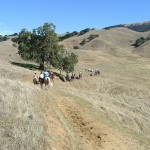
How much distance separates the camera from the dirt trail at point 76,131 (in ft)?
58.4

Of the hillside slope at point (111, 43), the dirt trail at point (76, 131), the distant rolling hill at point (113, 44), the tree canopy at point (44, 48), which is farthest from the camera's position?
the hillside slope at point (111, 43)

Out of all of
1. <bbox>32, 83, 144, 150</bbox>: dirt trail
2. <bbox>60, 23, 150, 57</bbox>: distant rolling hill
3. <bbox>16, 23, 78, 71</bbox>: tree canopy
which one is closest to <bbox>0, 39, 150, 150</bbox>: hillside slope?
<bbox>32, 83, 144, 150</bbox>: dirt trail

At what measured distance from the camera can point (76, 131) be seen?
20.5 meters

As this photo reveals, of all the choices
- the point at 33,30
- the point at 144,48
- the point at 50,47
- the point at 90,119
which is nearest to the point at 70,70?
the point at 50,47

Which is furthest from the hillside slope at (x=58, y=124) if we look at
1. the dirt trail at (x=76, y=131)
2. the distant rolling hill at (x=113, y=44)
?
the distant rolling hill at (x=113, y=44)

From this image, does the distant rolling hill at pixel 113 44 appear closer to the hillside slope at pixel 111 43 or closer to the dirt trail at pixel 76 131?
the hillside slope at pixel 111 43

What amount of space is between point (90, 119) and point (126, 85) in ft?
119

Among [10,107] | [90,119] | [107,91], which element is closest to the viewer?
[10,107]

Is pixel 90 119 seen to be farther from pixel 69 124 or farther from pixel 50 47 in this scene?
pixel 50 47

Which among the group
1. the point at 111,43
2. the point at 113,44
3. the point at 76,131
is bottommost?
the point at 76,131

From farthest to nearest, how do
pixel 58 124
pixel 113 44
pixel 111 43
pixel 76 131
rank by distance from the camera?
pixel 111 43 → pixel 113 44 → pixel 76 131 → pixel 58 124

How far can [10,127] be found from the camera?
15414mm

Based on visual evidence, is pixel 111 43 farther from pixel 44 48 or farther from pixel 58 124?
pixel 58 124

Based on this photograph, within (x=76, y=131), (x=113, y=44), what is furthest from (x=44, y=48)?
(x=113, y=44)
